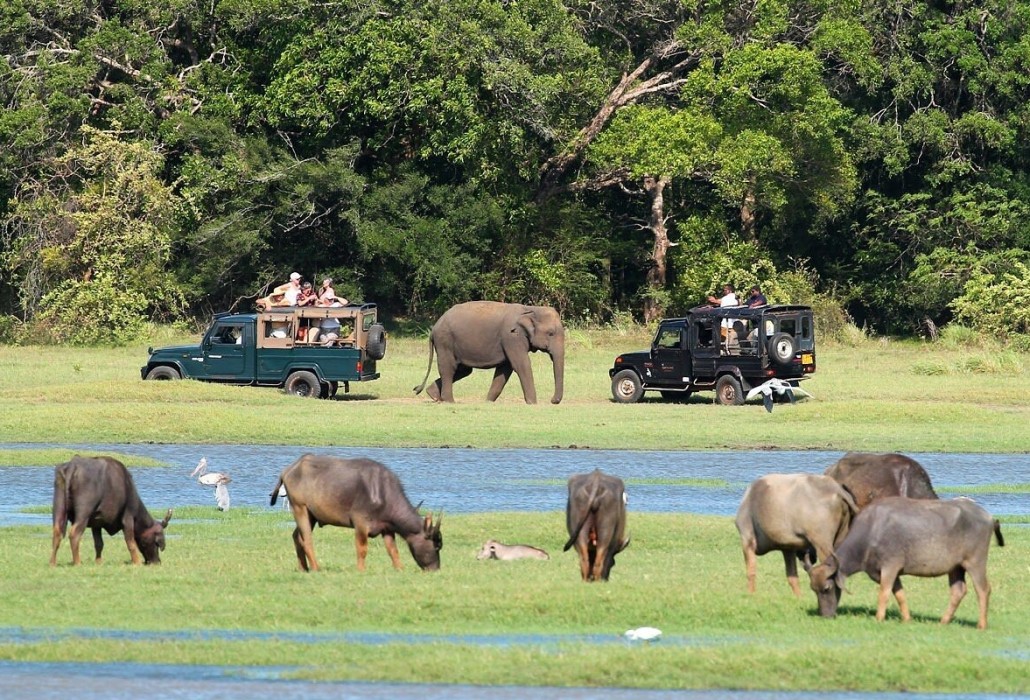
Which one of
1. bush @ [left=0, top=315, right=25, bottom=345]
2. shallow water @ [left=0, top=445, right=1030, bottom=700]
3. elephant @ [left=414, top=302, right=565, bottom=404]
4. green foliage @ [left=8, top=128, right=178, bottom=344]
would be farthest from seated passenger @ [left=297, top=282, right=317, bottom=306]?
bush @ [left=0, top=315, right=25, bottom=345]

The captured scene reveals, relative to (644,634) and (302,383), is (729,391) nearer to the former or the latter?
(302,383)

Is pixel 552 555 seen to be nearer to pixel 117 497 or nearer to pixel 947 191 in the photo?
pixel 117 497

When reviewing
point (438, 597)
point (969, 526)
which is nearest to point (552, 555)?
point (438, 597)

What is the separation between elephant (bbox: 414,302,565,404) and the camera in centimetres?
3506

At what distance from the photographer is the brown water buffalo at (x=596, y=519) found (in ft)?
44.0

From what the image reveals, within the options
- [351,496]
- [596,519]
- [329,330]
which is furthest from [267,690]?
[329,330]

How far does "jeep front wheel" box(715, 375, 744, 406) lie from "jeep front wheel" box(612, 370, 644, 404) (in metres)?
1.56

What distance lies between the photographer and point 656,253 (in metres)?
52.4

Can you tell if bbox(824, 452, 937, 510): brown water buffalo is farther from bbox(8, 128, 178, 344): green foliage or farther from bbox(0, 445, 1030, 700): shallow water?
bbox(8, 128, 178, 344): green foliage

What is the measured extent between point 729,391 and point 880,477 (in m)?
19.4

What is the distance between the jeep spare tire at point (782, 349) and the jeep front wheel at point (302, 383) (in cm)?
852

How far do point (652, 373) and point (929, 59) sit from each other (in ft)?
64.4

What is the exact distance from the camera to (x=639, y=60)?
53.0 metres

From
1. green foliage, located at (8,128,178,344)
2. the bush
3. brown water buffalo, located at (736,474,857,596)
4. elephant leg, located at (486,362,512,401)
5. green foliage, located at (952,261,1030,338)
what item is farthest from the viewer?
the bush
